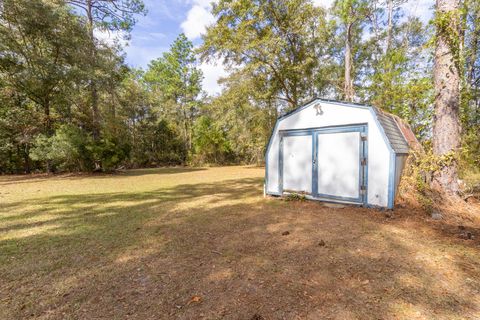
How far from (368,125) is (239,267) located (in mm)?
4488

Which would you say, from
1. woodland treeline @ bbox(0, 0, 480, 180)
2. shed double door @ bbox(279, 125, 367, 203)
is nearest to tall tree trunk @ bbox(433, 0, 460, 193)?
shed double door @ bbox(279, 125, 367, 203)

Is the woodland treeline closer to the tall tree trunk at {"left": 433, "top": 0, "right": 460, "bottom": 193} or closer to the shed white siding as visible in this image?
the tall tree trunk at {"left": 433, "top": 0, "right": 460, "bottom": 193}

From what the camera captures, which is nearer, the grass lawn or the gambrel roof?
the grass lawn

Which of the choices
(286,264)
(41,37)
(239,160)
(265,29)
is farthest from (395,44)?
(41,37)

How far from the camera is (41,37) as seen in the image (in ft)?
41.7

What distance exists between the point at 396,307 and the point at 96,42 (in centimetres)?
1912

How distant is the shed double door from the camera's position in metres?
5.43

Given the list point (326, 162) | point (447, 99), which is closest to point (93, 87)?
point (326, 162)

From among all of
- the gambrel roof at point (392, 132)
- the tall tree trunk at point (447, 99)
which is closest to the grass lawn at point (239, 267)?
the tall tree trunk at point (447, 99)

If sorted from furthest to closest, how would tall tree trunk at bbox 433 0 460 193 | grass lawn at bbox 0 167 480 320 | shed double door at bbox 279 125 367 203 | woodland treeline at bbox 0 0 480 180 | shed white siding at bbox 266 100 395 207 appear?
woodland treeline at bbox 0 0 480 180 < shed double door at bbox 279 125 367 203 < shed white siding at bbox 266 100 395 207 < tall tree trunk at bbox 433 0 460 193 < grass lawn at bbox 0 167 480 320

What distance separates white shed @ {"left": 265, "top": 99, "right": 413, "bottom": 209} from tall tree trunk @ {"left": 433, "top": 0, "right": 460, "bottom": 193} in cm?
75

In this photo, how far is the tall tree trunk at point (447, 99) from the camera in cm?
482

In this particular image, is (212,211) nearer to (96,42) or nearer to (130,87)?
(96,42)

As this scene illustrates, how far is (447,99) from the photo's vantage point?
4.93 m
